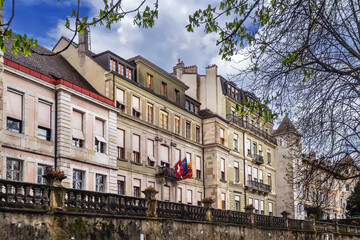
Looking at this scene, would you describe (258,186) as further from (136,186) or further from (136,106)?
(136,106)

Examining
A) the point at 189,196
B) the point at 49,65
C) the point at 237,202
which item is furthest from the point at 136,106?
the point at 237,202

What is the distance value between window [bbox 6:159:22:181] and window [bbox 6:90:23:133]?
5.53 feet

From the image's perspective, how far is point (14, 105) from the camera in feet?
86.5

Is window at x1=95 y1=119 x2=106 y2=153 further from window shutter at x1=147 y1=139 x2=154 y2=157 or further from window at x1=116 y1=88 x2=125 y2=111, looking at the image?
window shutter at x1=147 y1=139 x2=154 y2=157

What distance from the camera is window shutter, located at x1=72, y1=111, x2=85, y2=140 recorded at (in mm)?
29859

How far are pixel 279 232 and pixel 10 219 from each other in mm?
21109

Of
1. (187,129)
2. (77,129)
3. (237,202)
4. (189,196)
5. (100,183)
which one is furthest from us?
(237,202)

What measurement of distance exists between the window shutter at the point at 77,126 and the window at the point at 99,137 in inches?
52.2

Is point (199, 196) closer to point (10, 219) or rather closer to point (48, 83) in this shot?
point (48, 83)

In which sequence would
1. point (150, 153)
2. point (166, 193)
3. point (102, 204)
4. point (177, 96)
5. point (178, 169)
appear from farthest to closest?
point (177, 96) → point (166, 193) → point (178, 169) → point (150, 153) → point (102, 204)

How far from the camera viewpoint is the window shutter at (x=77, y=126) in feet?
98.0

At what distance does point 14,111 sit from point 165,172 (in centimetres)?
1433

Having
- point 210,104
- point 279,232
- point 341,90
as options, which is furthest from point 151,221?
point 210,104

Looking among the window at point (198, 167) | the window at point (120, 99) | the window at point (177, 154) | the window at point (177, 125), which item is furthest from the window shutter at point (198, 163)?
the window at point (120, 99)
